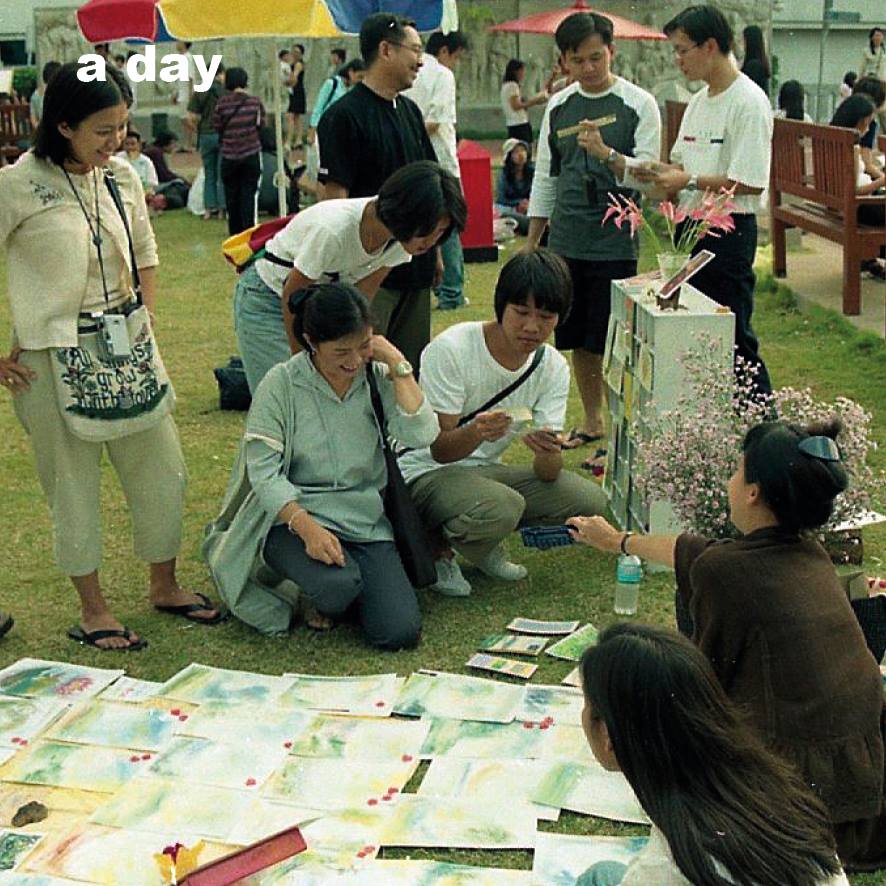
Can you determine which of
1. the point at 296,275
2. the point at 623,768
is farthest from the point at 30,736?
the point at 623,768

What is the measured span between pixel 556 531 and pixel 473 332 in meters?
0.66

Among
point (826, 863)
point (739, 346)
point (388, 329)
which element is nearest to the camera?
point (826, 863)

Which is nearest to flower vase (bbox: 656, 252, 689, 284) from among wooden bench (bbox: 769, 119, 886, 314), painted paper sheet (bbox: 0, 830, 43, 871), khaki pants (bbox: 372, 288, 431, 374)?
khaki pants (bbox: 372, 288, 431, 374)

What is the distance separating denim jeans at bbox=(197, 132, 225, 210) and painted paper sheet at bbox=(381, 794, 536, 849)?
9.76 m

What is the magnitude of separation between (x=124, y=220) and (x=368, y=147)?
139 cm

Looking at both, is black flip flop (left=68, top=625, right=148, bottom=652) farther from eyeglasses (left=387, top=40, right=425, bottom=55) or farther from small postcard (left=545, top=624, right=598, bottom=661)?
eyeglasses (left=387, top=40, right=425, bottom=55)

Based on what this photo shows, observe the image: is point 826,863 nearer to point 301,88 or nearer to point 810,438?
point 810,438

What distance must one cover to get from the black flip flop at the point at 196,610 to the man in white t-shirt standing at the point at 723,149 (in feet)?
6.80

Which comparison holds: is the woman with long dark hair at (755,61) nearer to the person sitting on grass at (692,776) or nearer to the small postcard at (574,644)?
the small postcard at (574,644)

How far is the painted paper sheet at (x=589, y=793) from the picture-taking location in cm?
301

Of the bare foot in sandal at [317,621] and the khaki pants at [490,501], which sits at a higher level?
the khaki pants at [490,501]

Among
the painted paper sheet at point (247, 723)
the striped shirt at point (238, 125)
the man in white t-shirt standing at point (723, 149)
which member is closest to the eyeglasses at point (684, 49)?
the man in white t-shirt standing at point (723, 149)

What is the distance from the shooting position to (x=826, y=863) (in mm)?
1952

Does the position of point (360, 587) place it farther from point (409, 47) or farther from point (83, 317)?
point (409, 47)
